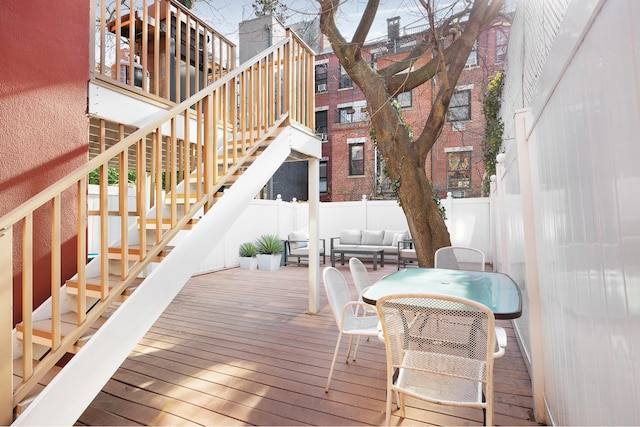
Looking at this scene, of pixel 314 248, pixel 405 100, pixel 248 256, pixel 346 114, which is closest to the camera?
pixel 314 248

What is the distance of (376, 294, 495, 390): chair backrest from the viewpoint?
5.05ft

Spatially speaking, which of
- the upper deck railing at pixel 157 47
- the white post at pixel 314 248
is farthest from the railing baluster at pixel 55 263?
the white post at pixel 314 248

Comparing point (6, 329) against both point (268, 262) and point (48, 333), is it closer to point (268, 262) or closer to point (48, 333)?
point (48, 333)

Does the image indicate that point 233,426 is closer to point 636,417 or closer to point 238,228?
point 636,417

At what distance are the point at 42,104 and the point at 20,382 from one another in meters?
2.00

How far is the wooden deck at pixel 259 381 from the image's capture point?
2.12 m

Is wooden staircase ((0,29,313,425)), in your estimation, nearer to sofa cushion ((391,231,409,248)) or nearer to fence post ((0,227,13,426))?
fence post ((0,227,13,426))

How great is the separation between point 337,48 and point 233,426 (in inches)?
156

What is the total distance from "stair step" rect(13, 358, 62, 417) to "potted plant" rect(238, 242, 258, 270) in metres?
6.01

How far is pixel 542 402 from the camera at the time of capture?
6.63ft

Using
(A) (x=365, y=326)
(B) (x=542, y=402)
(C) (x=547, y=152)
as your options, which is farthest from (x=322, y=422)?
(C) (x=547, y=152)

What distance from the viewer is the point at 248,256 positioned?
828cm

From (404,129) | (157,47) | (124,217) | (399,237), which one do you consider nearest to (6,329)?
(124,217)

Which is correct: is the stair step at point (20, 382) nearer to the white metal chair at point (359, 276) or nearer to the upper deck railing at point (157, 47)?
the white metal chair at point (359, 276)
